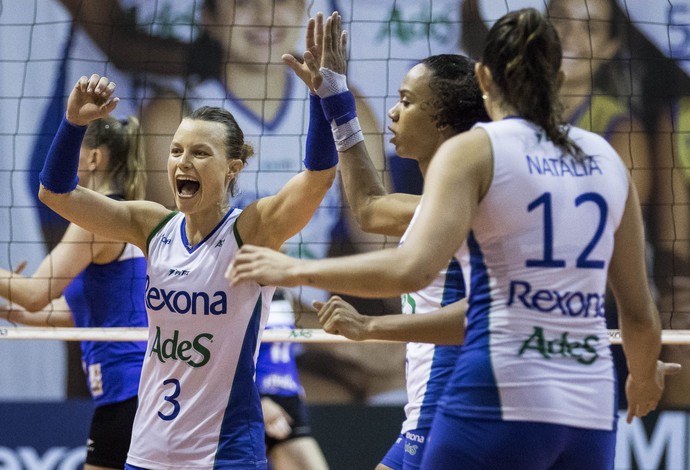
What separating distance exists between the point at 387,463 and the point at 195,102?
338cm

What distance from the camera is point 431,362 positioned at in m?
2.91

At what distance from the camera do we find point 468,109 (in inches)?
117

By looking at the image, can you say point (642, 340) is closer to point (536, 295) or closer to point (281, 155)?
point (536, 295)

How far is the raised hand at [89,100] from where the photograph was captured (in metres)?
3.00

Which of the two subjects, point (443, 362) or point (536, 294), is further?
point (443, 362)

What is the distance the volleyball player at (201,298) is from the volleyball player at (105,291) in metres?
1.13

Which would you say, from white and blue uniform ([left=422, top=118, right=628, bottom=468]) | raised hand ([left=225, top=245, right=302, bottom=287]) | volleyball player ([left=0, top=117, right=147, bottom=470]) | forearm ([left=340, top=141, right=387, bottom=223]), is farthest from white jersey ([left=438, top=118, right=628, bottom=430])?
volleyball player ([left=0, top=117, right=147, bottom=470])

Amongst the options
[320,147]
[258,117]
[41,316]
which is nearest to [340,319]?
[320,147]

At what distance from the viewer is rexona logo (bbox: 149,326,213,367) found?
9.20ft

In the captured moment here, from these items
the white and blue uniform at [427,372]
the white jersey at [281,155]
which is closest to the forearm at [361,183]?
the white and blue uniform at [427,372]

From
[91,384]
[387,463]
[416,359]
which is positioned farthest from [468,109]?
[91,384]

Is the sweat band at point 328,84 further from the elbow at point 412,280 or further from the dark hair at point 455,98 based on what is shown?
the elbow at point 412,280

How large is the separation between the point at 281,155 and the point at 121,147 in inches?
59.8

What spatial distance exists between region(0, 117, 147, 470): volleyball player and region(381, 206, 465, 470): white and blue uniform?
1.49 metres
